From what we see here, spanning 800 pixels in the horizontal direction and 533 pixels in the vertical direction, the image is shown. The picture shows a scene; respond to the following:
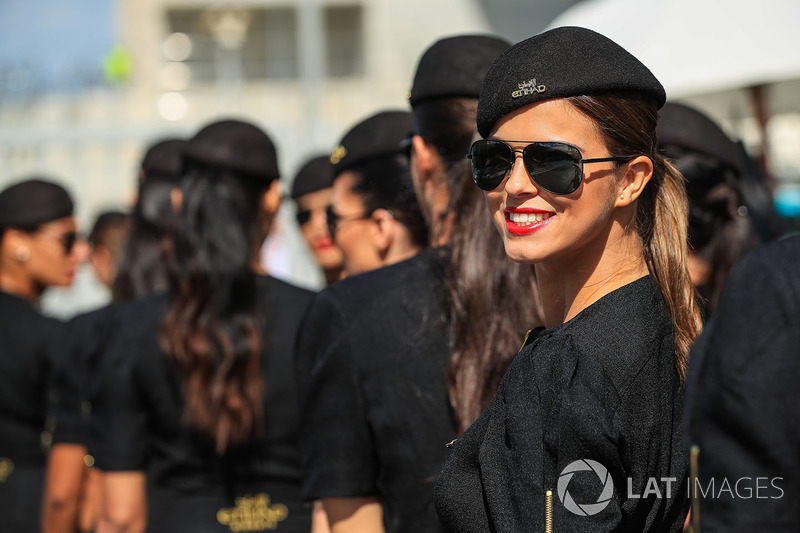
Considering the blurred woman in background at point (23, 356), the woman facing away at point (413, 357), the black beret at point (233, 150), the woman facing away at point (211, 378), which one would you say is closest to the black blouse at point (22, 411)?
the blurred woman in background at point (23, 356)

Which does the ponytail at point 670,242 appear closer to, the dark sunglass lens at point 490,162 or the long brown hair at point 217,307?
the dark sunglass lens at point 490,162

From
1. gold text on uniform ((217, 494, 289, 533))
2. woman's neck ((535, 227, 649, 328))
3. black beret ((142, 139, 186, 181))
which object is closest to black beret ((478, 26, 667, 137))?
woman's neck ((535, 227, 649, 328))

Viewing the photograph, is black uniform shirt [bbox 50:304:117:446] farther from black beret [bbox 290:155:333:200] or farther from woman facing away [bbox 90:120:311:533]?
black beret [bbox 290:155:333:200]

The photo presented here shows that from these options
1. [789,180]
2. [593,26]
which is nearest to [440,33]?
[789,180]

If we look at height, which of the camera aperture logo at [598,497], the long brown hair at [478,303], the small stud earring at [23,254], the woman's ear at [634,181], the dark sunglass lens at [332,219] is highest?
the small stud earring at [23,254]

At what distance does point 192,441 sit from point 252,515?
0.31 metres

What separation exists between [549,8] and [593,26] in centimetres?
934

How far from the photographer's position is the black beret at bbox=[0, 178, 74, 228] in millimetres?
4652

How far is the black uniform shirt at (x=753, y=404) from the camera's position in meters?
1.10

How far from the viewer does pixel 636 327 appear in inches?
60.1

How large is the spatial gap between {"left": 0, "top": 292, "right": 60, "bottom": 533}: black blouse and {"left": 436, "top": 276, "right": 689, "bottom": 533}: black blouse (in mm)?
3213

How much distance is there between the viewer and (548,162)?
1580mm

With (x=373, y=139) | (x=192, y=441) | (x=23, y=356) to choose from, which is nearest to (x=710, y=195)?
(x=373, y=139)

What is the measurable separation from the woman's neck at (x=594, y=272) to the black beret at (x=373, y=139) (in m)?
1.12
